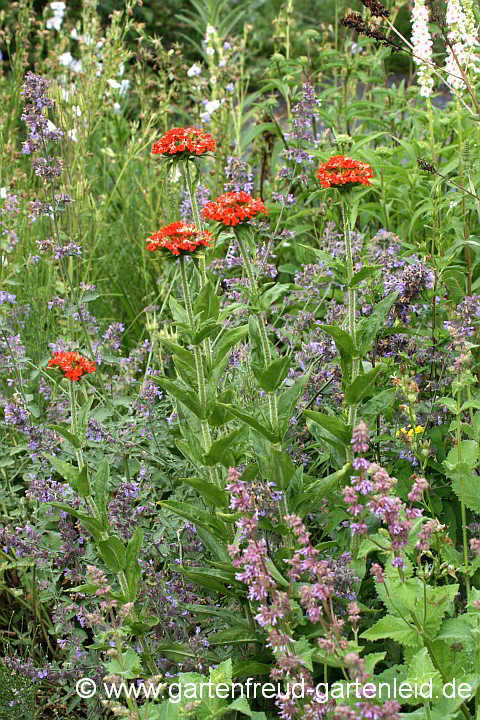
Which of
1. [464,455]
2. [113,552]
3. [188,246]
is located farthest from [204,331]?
[464,455]

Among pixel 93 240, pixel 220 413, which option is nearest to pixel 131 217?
pixel 93 240

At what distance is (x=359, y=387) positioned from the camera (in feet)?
6.82

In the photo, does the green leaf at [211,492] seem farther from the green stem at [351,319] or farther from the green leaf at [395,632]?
the green leaf at [395,632]

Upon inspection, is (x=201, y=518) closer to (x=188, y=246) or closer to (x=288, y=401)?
(x=288, y=401)

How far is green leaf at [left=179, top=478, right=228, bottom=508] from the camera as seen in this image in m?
2.05

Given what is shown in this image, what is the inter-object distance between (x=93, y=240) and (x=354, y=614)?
2.87 m

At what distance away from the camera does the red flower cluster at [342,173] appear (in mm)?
2039

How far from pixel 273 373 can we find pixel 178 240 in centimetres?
37

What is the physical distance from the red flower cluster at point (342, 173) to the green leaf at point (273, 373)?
0.44 meters

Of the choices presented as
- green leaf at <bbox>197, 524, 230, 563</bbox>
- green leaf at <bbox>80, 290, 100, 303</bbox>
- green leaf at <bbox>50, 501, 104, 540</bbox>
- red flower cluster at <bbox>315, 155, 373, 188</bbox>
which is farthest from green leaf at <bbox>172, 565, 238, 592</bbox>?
green leaf at <bbox>80, 290, 100, 303</bbox>

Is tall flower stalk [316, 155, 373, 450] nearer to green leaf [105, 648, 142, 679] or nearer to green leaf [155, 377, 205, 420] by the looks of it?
green leaf [155, 377, 205, 420]

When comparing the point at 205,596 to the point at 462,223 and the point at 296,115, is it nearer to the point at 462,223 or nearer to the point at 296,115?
the point at 462,223

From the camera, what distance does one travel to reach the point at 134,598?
6.70 feet

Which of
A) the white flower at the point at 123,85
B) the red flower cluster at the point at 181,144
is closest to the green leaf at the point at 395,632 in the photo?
the red flower cluster at the point at 181,144
